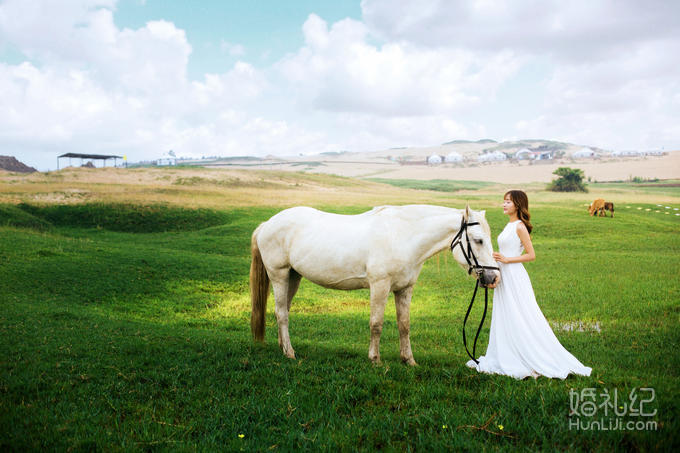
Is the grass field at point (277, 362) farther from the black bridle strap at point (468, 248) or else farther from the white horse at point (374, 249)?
the black bridle strap at point (468, 248)

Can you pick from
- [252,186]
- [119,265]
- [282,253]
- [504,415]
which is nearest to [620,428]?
[504,415]

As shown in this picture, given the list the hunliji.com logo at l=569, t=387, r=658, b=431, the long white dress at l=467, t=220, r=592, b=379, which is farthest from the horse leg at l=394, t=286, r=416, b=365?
the hunliji.com logo at l=569, t=387, r=658, b=431

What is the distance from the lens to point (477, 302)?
494 inches

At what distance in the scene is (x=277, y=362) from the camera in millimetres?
5906

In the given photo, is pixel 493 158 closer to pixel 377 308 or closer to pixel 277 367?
pixel 377 308

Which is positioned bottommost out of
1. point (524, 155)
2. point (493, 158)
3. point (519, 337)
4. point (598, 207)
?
point (519, 337)

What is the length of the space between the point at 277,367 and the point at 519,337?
3.54 m

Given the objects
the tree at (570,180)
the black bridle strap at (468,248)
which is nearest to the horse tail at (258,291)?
the black bridle strap at (468,248)

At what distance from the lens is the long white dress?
5.32 metres

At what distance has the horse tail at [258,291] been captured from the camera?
7.17 metres

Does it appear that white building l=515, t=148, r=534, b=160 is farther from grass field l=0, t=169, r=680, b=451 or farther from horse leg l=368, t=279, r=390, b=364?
horse leg l=368, t=279, r=390, b=364

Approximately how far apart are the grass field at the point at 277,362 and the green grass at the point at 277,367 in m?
0.03

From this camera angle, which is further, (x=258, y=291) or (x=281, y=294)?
(x=258, y=291)

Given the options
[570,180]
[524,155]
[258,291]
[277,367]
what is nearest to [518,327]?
[277,367]
